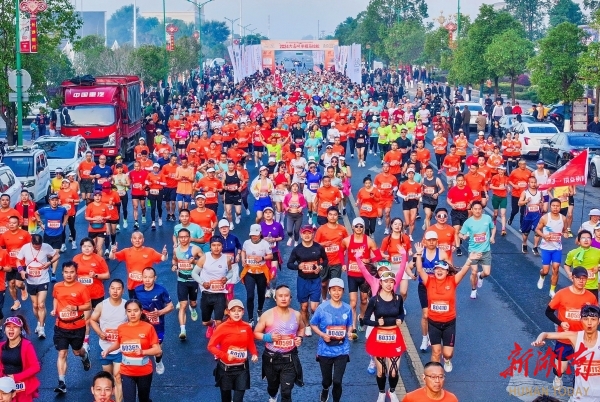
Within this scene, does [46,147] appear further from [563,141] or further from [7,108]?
[563,141]

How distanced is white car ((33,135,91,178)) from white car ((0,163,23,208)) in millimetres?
4941

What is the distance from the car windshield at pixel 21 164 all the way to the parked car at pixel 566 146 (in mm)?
15683

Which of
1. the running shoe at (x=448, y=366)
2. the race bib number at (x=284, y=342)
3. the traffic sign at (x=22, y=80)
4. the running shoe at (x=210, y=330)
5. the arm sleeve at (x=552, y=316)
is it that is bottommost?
the running shoe at (x=448, y=366)

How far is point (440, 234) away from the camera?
1370cm

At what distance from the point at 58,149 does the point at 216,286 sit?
54.5ft

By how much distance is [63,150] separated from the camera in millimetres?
27750

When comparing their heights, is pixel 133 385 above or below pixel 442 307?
below

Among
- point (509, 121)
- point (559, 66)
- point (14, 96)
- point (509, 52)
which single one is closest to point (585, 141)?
point (509, 121)

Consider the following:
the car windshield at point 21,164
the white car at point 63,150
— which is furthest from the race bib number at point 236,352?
the white car at point 63,150

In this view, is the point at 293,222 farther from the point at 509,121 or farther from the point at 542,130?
the point at 509,121

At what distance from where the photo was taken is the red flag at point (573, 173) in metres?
17.1

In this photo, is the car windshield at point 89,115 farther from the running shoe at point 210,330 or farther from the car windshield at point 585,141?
the running shoe at point 210,330

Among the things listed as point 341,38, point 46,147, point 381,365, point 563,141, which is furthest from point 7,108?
point 341,38

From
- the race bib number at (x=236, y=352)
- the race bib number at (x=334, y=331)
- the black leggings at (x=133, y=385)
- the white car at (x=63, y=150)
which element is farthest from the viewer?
the white car at (x=63, y=150)
